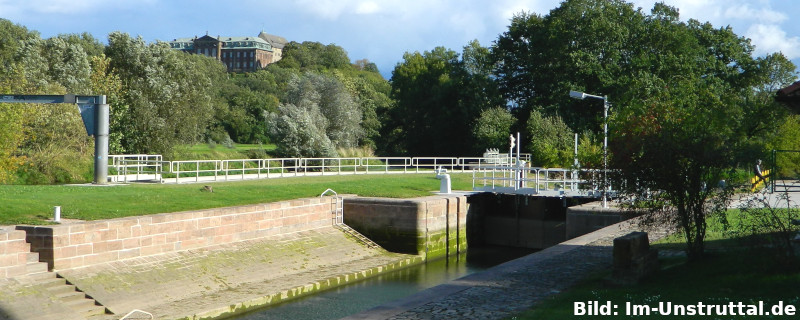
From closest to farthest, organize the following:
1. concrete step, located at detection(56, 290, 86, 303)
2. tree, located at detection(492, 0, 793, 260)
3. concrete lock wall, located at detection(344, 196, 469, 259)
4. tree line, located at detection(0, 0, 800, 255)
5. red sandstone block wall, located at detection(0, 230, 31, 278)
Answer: red sandstone block wall, located at detection(0, 230, 31, 278) < concrete step, located at detection(56, 290, 86, 303) < concrete lock wall, located at detection(344, 196, 469, 259) < tree line, located at detection(0, 0, 800, 255) < tree, located at detection(492, 0, 793, 260)

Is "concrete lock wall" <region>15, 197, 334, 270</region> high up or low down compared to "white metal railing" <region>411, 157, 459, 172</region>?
down

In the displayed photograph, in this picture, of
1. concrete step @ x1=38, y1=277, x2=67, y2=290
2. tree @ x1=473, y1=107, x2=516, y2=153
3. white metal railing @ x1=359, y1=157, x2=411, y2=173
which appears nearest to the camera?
concrete step @ x1=38, y1=277, x2=67, y2=290

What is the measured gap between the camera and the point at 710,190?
15.3 m

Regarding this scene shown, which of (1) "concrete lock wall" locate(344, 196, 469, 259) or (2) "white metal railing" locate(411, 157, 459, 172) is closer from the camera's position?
(1) "concrete lock wall" locate(344, 196, 469, 259)

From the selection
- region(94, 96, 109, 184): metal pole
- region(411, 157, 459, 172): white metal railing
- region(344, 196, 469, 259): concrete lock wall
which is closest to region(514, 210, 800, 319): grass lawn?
region(344, 196, 469, 259): concrete lock wall

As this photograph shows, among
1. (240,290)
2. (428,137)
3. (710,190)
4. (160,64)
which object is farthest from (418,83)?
(710,190)

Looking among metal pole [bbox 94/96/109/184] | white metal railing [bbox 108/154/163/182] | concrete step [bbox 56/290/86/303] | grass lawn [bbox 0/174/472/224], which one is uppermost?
metal pole [bbox 94/96/109/184]

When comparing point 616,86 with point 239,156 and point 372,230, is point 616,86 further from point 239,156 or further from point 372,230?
point 372,230

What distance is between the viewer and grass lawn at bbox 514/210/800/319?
1207 cm

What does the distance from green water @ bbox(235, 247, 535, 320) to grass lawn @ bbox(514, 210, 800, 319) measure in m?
5.68

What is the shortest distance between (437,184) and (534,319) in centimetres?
2522

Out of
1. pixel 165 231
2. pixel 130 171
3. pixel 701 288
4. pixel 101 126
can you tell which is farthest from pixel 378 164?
pixel 701 288

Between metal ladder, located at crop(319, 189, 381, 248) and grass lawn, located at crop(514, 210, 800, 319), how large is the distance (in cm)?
1321

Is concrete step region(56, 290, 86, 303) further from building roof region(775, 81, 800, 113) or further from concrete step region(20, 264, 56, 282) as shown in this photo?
building roof region(775, 81, 800, 113)
